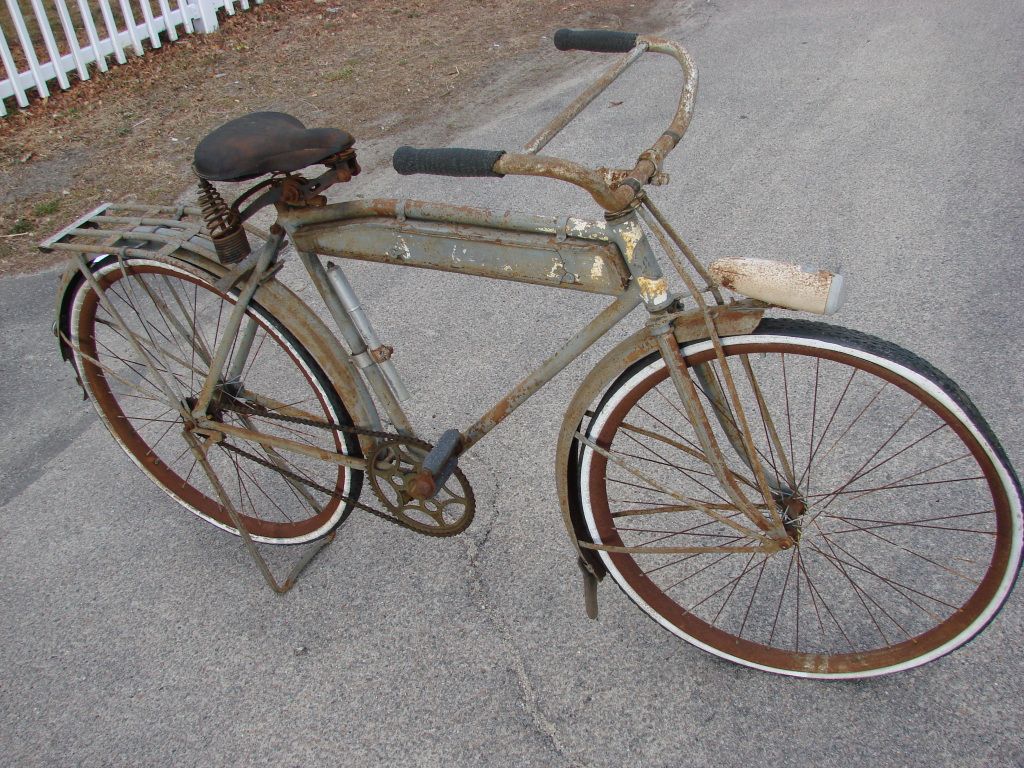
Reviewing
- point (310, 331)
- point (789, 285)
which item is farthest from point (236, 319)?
point (789, 285)

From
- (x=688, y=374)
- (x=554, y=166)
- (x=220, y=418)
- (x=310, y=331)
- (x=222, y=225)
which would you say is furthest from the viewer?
(x=220, y=418)

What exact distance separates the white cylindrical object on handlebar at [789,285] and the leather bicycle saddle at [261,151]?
1.00 m

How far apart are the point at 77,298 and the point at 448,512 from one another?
4.32 ft

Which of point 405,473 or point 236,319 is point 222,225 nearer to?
point 236,319

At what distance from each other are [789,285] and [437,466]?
40.4 inches

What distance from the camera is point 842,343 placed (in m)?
1.77

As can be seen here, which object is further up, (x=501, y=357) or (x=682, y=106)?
(x=682, y=106)

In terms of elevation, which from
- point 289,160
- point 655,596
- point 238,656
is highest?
point 289,160

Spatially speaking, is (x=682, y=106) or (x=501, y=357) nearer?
(x=682, y=106)

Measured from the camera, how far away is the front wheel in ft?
6.06

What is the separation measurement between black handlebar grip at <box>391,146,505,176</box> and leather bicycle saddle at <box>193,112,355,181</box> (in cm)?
29

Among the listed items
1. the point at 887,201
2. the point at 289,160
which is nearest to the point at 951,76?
the point at 887,201

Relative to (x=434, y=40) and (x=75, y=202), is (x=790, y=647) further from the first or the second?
(x=434, y=40)

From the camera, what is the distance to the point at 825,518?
2.68m
